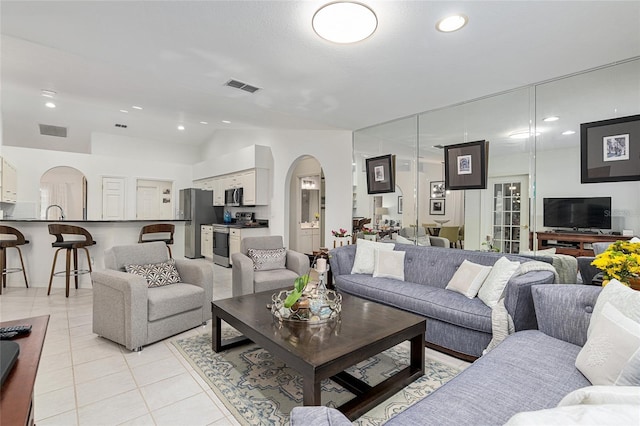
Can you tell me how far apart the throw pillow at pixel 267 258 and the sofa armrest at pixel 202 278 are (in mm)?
767

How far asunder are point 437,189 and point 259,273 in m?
2.53

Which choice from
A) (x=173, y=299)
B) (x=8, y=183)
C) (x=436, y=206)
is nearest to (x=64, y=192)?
(x=8, y=183)

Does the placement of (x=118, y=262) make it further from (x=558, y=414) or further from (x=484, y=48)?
(x=484, y=48)

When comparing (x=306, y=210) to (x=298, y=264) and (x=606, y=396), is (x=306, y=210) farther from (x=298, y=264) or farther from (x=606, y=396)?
(x=606, y=396)

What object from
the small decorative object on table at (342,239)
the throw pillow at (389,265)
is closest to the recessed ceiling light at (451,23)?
the throw pillow at (389,265)

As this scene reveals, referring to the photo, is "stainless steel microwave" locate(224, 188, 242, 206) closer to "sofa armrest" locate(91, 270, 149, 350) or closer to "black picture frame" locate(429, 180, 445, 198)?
"sofa armrest" locate(91, 270, 149, 350)

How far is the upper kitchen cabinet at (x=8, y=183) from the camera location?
18.7 feet

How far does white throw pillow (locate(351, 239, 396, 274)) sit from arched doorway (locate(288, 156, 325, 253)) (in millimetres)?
3780

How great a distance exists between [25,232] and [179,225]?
2.09m

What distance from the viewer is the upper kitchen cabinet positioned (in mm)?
5695

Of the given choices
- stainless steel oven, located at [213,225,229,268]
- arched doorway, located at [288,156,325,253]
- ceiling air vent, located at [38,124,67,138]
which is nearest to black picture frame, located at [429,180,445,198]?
arched doorway, located at [288,156,325,253]

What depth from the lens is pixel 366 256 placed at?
388 cm

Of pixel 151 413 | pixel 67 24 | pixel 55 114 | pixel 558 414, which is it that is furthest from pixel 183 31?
pixel 55 114

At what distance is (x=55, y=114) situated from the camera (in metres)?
6.89
